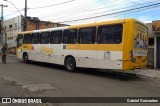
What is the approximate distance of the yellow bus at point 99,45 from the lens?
1280 cm

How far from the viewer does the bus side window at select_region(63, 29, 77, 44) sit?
15.9m

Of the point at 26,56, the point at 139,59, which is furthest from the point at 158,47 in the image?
the point at 26,56

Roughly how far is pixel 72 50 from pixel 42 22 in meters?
28.5

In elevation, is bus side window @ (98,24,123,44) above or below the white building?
below

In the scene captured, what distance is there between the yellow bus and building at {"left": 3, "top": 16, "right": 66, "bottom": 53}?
22.2 meters

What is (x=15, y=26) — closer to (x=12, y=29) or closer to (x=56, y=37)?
(x=12, y=29)

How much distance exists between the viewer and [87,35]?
1498 cm

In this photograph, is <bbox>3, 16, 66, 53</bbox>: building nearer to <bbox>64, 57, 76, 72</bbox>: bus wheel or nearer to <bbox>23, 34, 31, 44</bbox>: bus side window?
<bbox>23, 34, 31, 44</bbox>: bus side window

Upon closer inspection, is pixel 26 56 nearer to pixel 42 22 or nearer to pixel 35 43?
pixel 35 43

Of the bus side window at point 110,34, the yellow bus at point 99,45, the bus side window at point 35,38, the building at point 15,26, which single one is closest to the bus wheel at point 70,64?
the yellow bus at point 99,45

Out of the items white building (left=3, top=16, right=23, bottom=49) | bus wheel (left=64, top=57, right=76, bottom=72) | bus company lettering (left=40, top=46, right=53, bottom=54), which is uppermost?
white building (left=3, top=16, right=23, bottom=49)

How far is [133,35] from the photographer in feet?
42.1

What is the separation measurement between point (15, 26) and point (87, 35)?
2849cm

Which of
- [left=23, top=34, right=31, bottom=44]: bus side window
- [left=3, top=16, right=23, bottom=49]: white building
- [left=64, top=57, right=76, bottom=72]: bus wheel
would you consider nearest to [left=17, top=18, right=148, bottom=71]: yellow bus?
[left=64, top=57, right=76, bottom=72]: bus wheel
